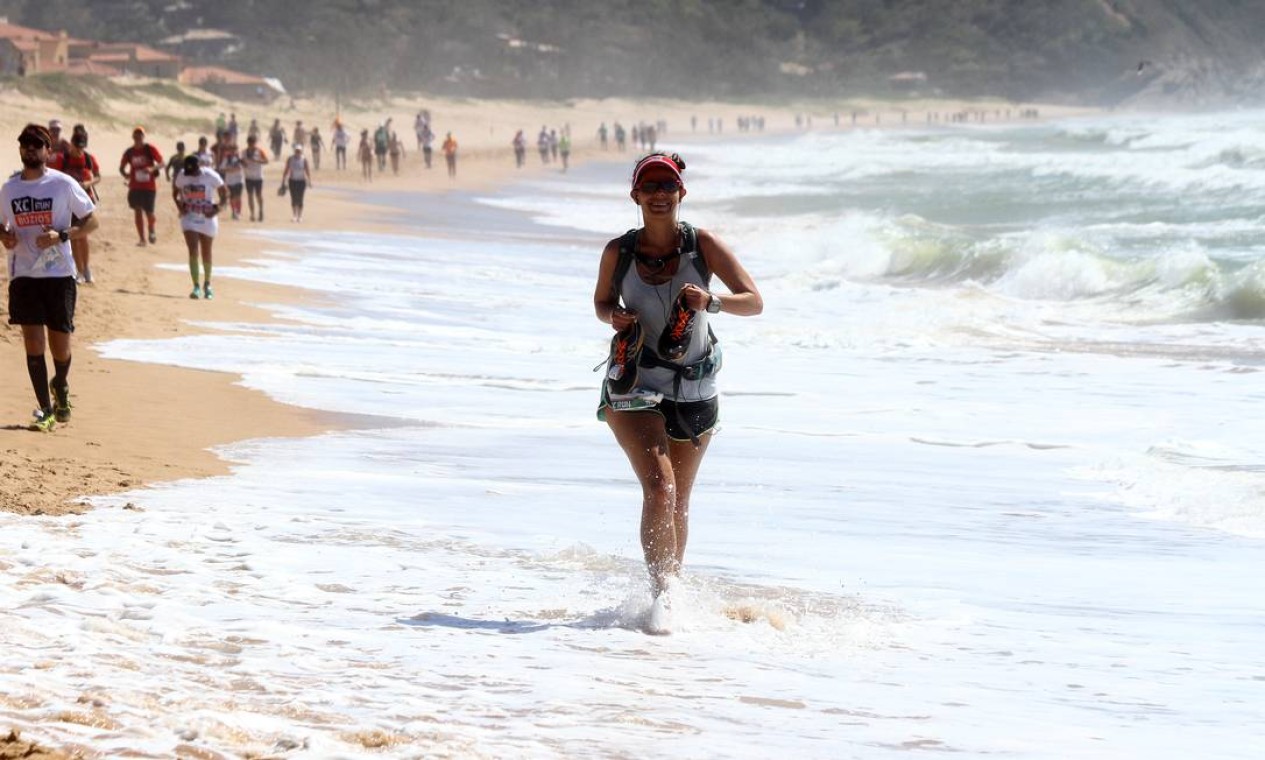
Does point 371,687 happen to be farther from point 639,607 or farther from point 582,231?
point 582,231

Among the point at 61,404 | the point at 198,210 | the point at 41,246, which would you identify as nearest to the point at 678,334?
the point at 41,246

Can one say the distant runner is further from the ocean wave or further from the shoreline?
the ocean wave

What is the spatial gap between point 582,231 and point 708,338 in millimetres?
25459

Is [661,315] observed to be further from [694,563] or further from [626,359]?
[694,563]

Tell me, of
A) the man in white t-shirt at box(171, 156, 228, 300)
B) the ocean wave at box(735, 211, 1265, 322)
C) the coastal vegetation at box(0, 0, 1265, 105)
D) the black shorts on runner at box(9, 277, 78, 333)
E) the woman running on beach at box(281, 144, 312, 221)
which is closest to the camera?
the black shorts on runner at box(9, 277, 78, 333)

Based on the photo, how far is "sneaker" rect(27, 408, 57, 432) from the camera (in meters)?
8.14

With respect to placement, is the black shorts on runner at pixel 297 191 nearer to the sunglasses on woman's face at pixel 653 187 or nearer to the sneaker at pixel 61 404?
the sneaker at pixel 61 404

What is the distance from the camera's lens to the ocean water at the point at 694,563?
4.30 m

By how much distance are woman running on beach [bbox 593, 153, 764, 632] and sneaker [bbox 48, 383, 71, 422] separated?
411 cm

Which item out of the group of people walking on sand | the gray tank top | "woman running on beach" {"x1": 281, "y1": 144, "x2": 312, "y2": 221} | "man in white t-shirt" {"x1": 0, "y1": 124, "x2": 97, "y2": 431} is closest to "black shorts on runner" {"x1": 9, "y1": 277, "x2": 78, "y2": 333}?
"man in white t-shirt" {"x1": 0, "y1": 124, "x2": 97, "y2": 431}

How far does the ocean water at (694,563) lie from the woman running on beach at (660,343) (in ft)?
1.39

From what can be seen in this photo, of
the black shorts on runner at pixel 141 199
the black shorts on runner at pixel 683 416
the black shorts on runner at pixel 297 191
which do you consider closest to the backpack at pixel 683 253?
the black shorts on runner at pixel 683 416

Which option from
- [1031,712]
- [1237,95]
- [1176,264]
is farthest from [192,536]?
[1237,95]

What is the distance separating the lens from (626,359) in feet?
17.1
